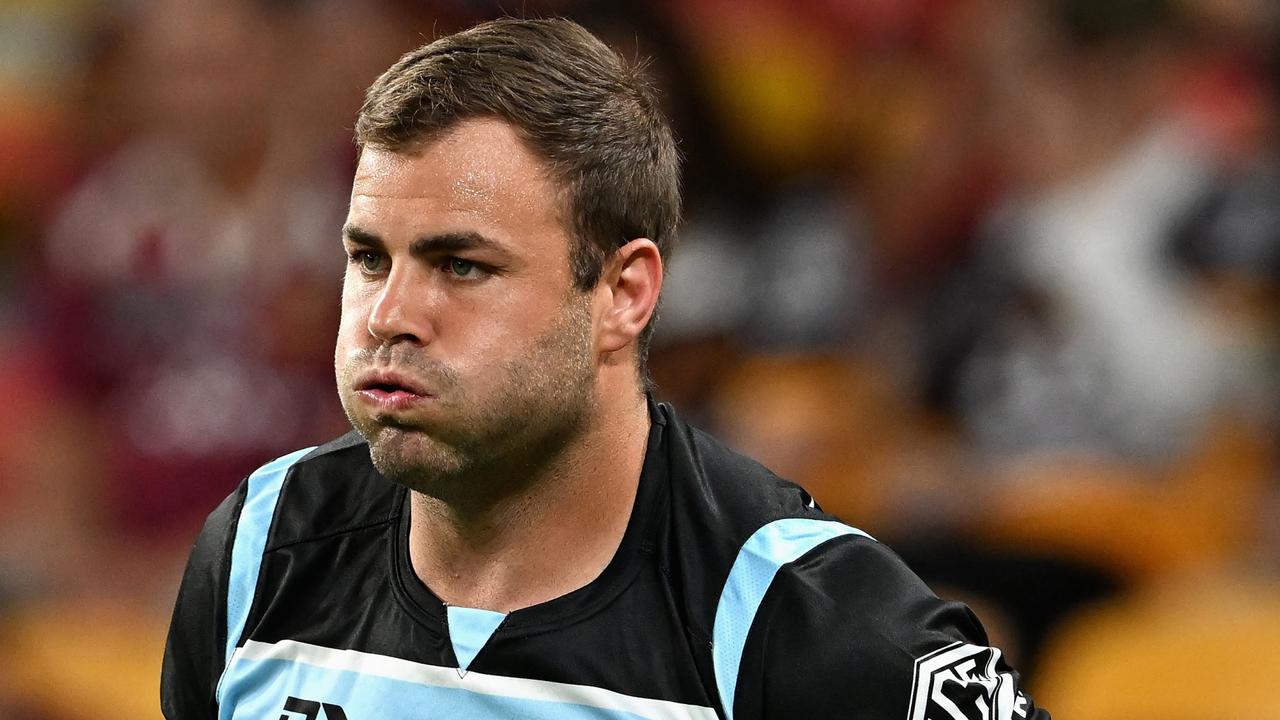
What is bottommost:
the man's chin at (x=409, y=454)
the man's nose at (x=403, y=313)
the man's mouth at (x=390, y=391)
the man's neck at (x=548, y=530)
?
the man's neck at (x=548, y=530)

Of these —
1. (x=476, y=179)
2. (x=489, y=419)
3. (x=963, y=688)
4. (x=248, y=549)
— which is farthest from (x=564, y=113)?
(x=963, y=688)

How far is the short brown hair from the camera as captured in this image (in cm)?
204

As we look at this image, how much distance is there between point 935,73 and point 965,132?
225 mm

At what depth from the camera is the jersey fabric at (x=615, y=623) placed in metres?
1.99

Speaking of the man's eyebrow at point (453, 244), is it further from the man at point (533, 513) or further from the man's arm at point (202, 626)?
the man's arm at point (202, 626)

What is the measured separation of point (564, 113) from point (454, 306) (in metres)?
0.28

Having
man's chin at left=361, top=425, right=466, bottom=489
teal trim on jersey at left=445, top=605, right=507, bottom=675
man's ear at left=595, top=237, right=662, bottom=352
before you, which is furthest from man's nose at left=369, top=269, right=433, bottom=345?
teal trim on jersey at left=445, top=605, right=507, bottom=675

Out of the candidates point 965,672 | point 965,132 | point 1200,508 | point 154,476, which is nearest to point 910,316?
point 965,132

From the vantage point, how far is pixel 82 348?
16.1 feet

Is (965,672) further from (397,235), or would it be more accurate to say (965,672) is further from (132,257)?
(132,257)

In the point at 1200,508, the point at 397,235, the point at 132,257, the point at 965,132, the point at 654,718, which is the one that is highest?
the point at 965,132

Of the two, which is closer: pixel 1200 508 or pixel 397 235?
pixel 397 235

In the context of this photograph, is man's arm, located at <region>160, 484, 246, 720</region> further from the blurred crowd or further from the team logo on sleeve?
the blurred crowd

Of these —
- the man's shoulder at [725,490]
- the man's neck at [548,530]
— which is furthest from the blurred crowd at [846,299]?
the man's neck at [548,530]
